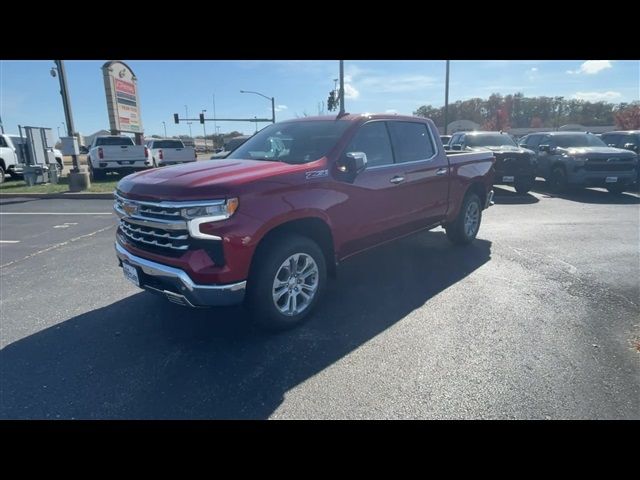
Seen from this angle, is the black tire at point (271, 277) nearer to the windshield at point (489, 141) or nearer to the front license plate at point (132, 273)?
the front license plate at point (132, 273)

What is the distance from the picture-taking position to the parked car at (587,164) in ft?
35.6

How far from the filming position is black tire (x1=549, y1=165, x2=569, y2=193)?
1145 cm

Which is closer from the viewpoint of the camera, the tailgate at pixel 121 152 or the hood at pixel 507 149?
the hood at pixel 507 149

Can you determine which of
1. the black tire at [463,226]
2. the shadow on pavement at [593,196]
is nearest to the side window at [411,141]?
the black tire at [463,226]

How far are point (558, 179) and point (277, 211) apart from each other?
A: 464 inches

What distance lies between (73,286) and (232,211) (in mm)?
3048

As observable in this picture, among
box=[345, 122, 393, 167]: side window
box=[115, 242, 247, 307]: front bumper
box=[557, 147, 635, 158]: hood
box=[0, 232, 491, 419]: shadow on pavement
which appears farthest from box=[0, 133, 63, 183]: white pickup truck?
box=[557, 147, 635, 158]: hood

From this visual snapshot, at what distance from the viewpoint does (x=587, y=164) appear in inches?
429

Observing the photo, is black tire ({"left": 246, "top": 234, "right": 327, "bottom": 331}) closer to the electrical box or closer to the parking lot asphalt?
the parking lot asphalt

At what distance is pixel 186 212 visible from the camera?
111 inches

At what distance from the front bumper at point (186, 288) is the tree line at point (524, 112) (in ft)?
255

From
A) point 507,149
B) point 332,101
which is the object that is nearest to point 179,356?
point 507,149
